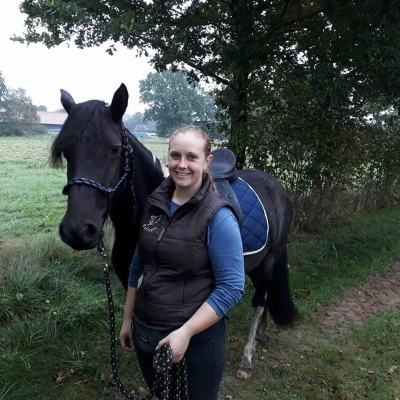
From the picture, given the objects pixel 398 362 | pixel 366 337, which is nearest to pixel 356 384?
pixel 398 362

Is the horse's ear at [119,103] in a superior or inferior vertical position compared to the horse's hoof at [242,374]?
superior

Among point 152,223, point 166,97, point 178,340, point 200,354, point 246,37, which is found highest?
point 166,97

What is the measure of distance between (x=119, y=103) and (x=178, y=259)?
0.88 m

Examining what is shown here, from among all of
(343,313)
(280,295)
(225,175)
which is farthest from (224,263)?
(343,313)

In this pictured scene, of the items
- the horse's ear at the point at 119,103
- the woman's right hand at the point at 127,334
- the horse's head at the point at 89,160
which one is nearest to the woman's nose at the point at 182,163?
the horse's head at the point at 89,160

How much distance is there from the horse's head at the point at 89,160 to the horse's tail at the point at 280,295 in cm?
232

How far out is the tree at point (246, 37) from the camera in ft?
14.1

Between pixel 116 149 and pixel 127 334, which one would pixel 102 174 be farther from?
pixel 127 334

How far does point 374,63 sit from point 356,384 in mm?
3983

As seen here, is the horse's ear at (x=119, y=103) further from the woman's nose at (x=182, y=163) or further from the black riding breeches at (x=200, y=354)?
the black riding breeches at (x=200, y=354)

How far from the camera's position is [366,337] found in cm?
401

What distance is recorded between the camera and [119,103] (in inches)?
74.3

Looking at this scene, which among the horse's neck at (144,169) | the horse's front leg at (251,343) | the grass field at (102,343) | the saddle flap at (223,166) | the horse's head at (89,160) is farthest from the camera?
the horse's front leg at (251,343)

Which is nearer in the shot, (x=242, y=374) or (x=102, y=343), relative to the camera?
(x=242, y=374)
